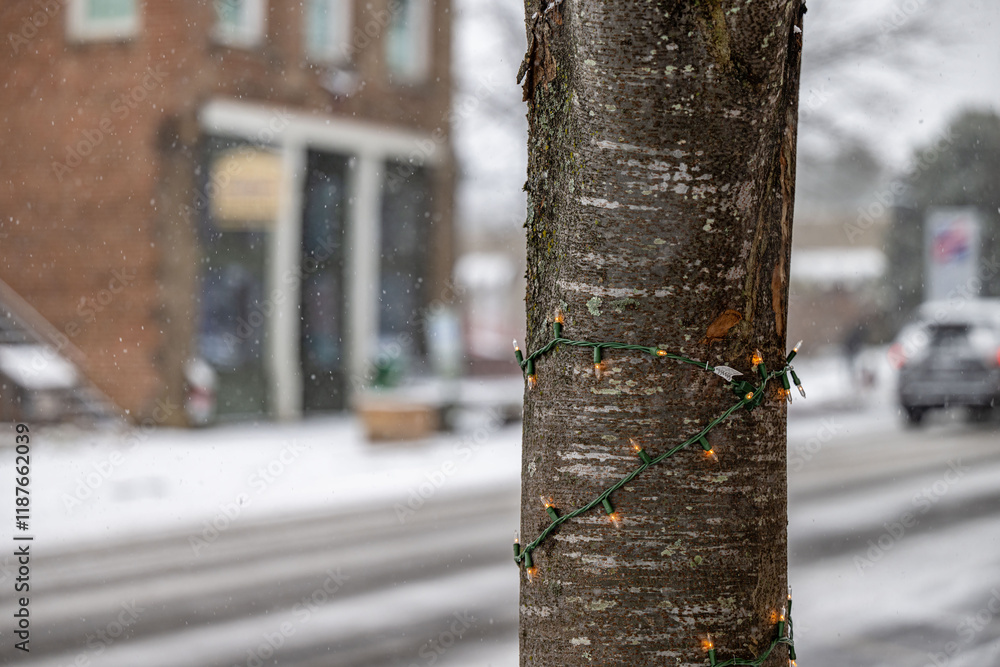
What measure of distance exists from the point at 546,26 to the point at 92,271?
42.9 ft

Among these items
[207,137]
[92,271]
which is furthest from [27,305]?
[207,137]

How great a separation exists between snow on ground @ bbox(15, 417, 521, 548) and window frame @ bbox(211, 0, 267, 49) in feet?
16.4

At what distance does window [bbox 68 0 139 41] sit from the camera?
13.3m

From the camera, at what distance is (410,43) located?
15.9 m

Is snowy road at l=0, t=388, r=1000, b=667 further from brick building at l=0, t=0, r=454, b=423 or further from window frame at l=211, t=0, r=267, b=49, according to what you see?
window frame at l=211, t=0, r=267, b=49

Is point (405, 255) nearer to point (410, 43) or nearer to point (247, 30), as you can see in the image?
point (410, 43)

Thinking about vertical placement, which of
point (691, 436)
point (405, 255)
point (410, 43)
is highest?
point (410, 43)

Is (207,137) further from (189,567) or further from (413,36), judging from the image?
(189,567)
